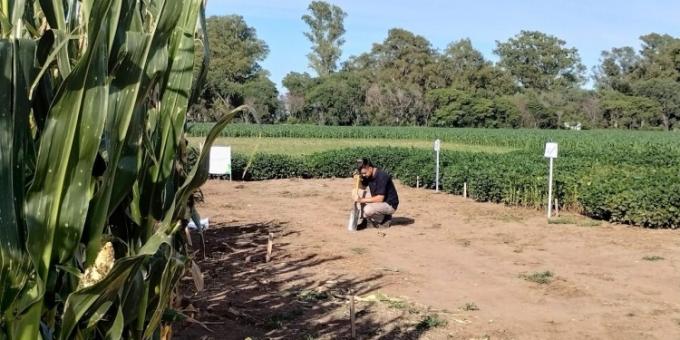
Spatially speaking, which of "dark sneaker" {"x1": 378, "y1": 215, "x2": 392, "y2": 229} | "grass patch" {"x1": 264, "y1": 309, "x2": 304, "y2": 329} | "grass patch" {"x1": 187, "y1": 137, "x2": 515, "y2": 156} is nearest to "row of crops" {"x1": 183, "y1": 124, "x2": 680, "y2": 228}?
"grass patch" {"x1": 264, "y1": 309, "x2": 304, "y2": 329}

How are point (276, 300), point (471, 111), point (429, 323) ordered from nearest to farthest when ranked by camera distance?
point (429, 323) < point (276, 300) < point (471, 111)

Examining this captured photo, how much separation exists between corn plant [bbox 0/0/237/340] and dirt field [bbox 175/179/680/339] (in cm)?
102

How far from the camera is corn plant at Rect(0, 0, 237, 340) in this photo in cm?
132

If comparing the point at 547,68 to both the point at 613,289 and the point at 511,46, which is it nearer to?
the point at 511,46

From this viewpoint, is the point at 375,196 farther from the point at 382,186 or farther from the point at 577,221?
the point at 577,221

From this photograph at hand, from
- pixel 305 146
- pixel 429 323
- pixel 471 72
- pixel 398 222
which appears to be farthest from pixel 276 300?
pixel 471 72

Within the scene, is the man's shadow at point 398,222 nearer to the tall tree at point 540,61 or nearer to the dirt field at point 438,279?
the dirt field at point 438,279

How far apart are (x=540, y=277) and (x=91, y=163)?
281 inches

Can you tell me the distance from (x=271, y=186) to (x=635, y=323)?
14.4 metres

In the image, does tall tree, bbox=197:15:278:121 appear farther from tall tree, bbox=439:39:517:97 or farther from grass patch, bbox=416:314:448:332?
grass patch, bbox=416:314:448:332

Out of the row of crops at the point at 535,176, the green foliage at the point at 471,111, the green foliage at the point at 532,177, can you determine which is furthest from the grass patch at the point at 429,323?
the green foliage at the point at 471,111

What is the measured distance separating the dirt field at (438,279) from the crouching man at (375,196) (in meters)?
0.28

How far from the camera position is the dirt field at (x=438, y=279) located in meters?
5.68

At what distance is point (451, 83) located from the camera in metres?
95.6
